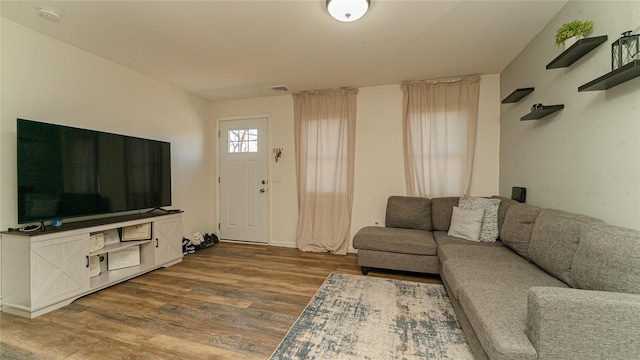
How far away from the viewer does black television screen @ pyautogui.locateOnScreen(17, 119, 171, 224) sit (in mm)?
2178

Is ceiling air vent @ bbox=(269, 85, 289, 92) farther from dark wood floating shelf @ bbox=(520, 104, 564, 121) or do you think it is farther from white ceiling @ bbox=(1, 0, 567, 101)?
dark wood floating shelf @ bbox=(520, 104, 564, 121)

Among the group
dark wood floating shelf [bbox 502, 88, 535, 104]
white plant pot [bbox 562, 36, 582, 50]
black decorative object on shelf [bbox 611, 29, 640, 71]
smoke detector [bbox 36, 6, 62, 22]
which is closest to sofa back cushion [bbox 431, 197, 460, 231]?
dark wood floating shelf [bbox 502, 88, 535, 104]

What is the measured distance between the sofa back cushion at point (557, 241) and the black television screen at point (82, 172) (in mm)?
4010

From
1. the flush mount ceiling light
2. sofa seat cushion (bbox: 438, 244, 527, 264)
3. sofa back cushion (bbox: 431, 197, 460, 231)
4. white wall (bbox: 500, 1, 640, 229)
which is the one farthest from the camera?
sofa back cushion (bbox: 431, 197, 460, 231)

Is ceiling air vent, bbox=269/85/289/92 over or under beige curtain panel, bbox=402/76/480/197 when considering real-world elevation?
over

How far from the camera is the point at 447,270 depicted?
2.14 m

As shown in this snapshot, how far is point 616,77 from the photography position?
1447 mm

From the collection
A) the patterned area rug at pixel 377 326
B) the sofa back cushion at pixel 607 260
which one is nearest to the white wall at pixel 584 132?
the sofa back cushion at pixel 607 260

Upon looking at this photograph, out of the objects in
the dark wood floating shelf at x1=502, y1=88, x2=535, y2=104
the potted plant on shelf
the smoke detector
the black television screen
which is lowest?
the black television screen

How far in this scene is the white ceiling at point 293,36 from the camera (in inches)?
80.6

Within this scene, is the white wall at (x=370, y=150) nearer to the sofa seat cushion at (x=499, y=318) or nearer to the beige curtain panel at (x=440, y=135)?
the beige curtain panel at (x=440, y=135)

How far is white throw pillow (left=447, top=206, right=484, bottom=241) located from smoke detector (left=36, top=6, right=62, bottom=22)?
4300 mm

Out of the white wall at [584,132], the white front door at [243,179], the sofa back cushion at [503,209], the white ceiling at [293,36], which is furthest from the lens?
the white front door at [243,179]

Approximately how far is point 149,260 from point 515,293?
3.63 metres
